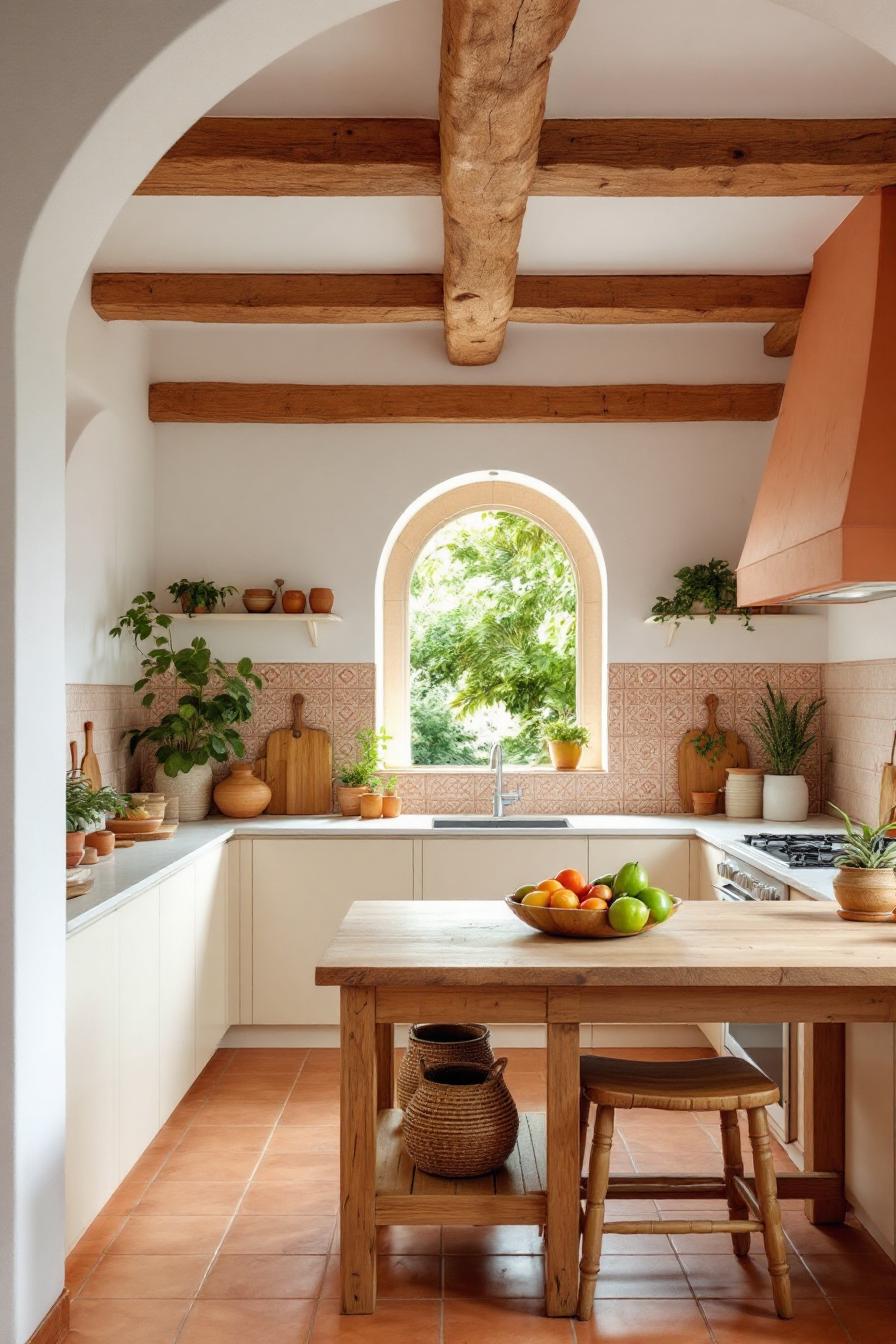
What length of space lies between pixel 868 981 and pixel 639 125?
93.5 inches

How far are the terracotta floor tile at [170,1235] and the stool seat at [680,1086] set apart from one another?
3.78 ft

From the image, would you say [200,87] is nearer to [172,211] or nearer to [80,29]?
[80,29]

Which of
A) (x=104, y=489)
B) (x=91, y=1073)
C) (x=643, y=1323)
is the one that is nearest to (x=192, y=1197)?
(x=91, y=1073)

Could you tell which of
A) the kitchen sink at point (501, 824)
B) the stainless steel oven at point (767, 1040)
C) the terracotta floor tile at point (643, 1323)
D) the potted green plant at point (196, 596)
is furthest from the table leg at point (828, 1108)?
the potted green plant at point (196, 596)

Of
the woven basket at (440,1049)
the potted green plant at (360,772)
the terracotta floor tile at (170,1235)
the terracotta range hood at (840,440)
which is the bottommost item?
the terracotta floor tile at (170,1235)

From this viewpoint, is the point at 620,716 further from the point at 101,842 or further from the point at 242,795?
the point at 101,842

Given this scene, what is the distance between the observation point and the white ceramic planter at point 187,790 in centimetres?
530

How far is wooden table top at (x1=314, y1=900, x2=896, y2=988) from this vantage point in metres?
2.71

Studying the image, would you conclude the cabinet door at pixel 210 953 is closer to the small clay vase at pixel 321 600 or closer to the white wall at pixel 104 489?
the white wall at pixel 104 489

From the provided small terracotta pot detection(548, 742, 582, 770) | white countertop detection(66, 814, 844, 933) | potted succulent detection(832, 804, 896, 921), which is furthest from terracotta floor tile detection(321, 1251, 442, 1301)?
small terracotta pot detection(548, 742, 582, 770)

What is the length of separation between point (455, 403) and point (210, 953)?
8.47 feet

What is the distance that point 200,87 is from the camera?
2551 millimetres

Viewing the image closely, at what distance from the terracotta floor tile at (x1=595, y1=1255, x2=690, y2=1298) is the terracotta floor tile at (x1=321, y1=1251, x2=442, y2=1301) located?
1.34 ft

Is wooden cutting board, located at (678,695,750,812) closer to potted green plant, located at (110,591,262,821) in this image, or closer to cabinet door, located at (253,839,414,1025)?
cabinet door, located at (253,839,414,1025)
